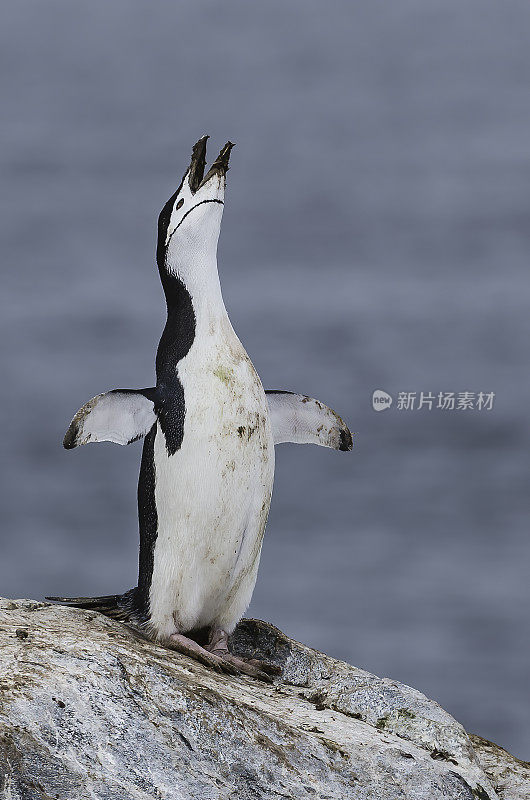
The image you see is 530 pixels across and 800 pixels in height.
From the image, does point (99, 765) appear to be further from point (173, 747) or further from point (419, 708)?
point (419, 708)

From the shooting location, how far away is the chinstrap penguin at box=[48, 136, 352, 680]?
3346 mm

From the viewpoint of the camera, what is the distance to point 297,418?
12.3ft

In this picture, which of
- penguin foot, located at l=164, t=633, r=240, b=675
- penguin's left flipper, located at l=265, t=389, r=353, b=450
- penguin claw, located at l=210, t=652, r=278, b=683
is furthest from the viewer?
penguin's left flipper, located at l=265, t=389, r=353, b=450

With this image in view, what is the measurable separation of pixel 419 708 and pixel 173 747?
0.85 meters

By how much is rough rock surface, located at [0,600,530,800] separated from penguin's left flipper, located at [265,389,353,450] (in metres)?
0.75

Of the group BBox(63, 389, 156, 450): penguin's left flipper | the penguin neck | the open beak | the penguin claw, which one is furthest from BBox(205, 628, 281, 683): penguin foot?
the open beak

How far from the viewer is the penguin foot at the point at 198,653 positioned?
10.7 feet

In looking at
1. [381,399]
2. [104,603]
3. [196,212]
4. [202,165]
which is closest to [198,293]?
[196,212]

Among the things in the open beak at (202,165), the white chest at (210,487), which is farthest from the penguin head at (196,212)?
the white chest at (210,487)

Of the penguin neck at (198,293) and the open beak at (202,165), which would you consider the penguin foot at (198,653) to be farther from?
the open beak at (202,165)

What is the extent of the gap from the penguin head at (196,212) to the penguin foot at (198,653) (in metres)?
1.00

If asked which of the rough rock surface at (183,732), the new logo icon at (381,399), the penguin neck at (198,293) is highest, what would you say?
the new logo icon at (381,399)

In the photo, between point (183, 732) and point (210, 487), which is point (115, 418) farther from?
point (183, 732)

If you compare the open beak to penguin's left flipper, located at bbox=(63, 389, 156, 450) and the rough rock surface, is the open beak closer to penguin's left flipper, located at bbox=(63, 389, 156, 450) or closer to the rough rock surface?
penguin's left flipper, located at bbox=(63, 389, 156, 450)
